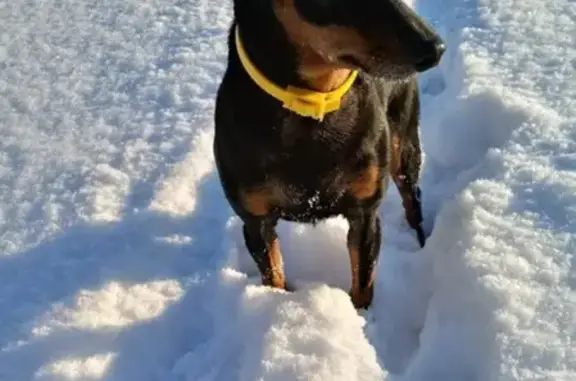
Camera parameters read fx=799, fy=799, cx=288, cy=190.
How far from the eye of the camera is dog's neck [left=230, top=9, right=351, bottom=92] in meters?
2.42

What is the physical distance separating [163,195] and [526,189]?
67.0 inches

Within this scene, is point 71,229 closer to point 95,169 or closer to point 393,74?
point 95,169

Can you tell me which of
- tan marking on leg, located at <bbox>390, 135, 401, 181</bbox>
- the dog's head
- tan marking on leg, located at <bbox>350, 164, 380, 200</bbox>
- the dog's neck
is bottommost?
tan marking on leg, located at <bbox>390, 135, 401, 181</bbox>

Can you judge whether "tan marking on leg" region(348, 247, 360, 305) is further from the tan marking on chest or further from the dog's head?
the dog's head

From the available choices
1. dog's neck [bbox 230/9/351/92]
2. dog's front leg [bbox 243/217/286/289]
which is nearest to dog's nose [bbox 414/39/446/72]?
dog's neck [bbox 230/9/351/92]

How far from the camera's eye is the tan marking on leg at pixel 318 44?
88.9 inches

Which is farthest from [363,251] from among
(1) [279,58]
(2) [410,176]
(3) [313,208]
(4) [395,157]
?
(1) [279,58]

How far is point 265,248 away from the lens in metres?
3.11

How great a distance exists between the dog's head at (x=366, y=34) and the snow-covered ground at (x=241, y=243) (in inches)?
41.1

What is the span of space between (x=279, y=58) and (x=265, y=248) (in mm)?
905

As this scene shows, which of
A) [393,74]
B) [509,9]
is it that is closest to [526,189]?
[393,74]

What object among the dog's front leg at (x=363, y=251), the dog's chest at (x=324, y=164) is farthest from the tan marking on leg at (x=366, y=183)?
the dog's front leg at (x=363, y=251)

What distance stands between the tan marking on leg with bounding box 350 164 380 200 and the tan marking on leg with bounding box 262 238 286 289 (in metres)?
0.49

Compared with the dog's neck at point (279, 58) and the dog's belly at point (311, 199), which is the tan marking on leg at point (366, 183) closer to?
the dog's belly at point (311, 199)
